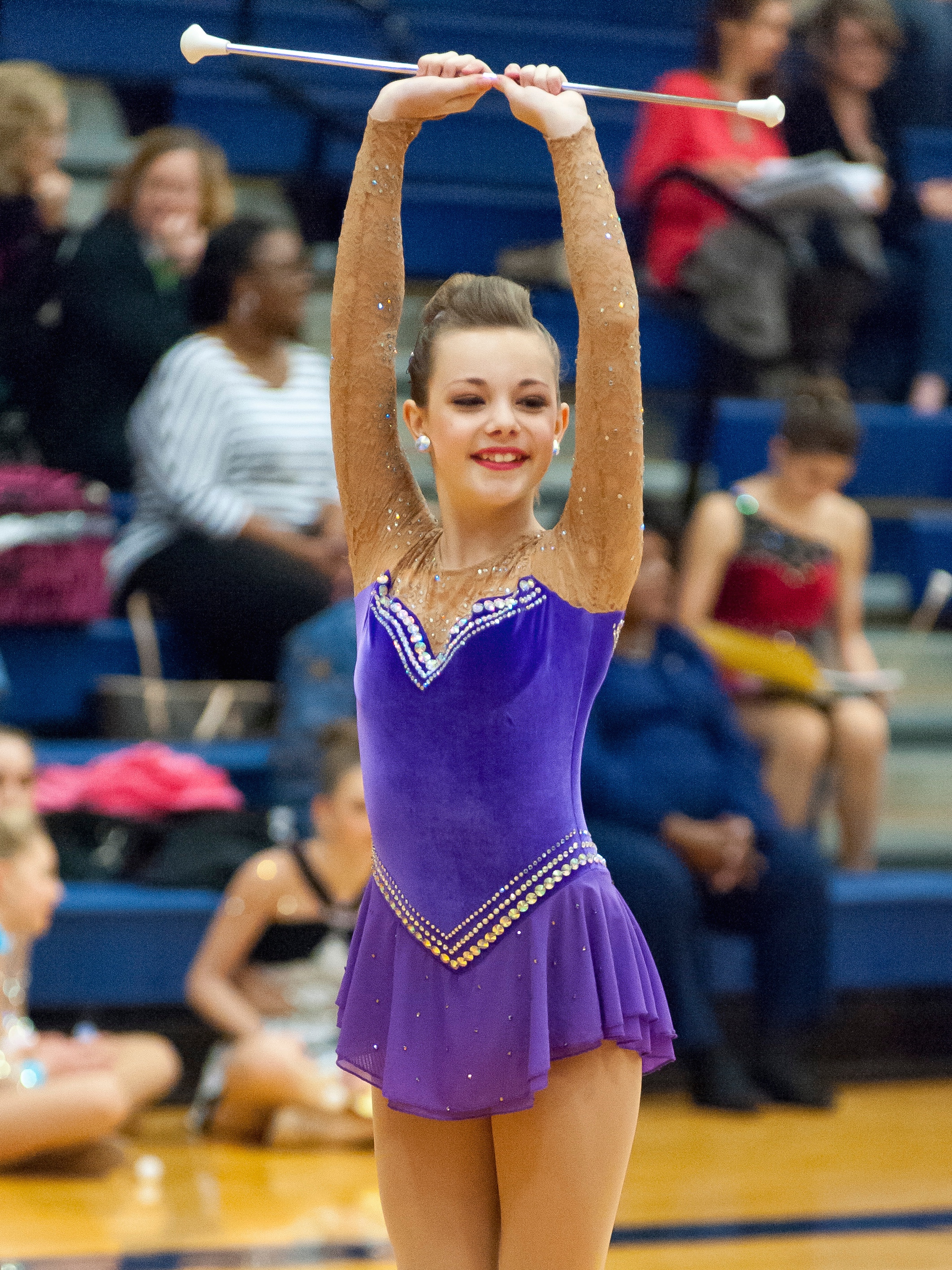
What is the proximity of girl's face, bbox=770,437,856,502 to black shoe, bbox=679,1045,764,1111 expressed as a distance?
56.1 inches

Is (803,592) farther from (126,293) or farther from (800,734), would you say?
(126,293)

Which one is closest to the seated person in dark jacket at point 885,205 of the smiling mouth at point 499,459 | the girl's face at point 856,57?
the girl's face at point 856,57

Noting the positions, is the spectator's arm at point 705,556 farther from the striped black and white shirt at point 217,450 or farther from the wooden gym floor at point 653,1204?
the wooden gym floor at point 653,1204

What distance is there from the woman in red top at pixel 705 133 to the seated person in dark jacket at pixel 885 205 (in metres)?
0.28

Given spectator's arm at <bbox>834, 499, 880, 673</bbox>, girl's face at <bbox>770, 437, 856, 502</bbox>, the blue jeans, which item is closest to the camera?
the blue jeans

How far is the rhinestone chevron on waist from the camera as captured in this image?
1.58 m

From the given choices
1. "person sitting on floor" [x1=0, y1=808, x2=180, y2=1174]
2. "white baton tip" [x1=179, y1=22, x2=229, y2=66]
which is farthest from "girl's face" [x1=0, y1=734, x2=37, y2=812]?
"white baton tip" [x1=179, y1=22, x2=229, y2=66]

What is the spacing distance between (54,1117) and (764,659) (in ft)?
6.20

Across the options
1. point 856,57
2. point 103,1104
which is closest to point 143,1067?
point 103,1104

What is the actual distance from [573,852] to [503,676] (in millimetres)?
182

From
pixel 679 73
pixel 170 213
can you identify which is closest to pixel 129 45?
pixel 170 213

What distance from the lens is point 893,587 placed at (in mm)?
5207

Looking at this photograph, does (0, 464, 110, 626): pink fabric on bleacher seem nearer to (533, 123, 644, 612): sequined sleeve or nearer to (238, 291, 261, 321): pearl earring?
(238, 291, 261, 321): pearl earring

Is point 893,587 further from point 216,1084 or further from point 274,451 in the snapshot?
point 216,1084
